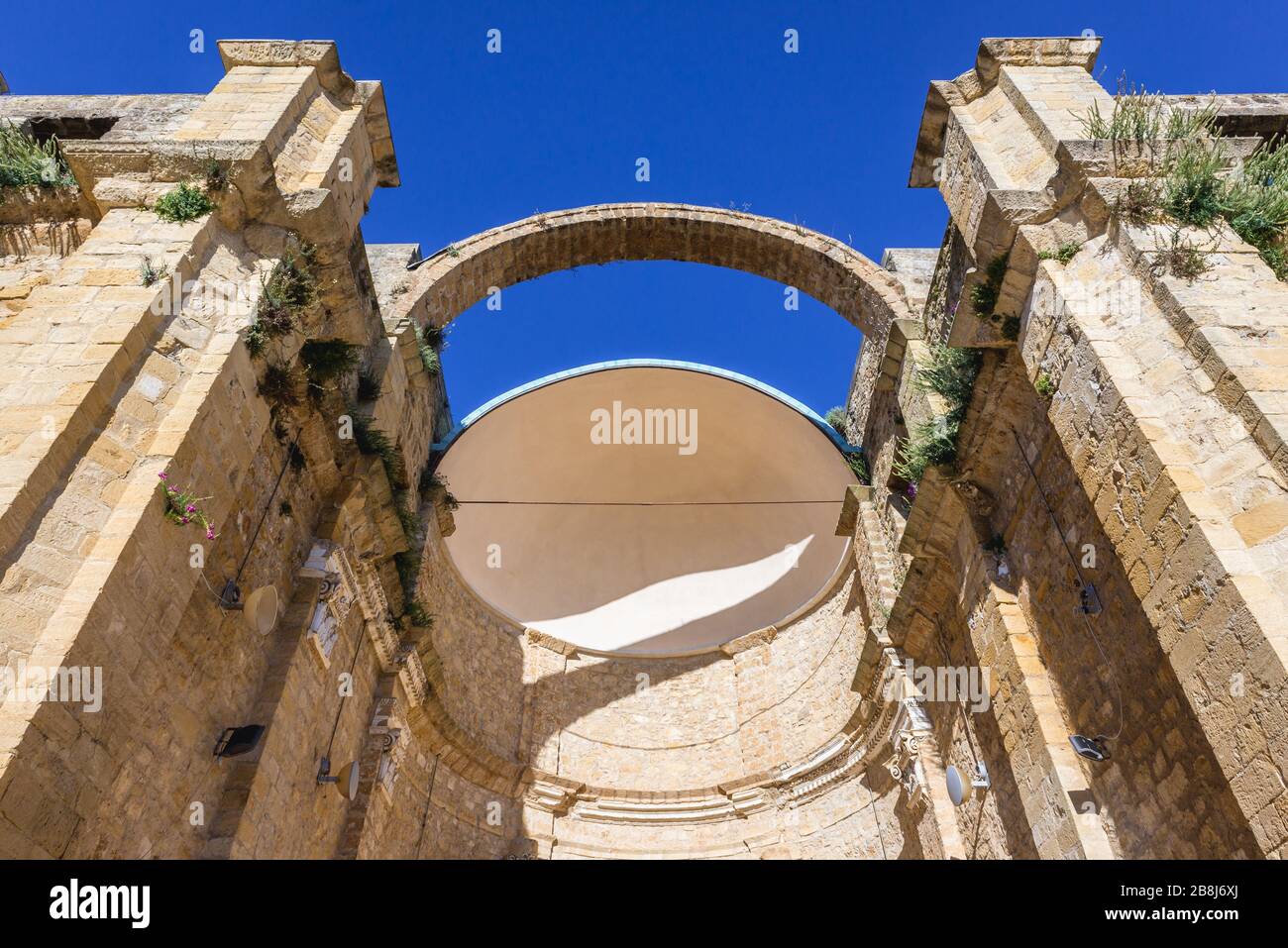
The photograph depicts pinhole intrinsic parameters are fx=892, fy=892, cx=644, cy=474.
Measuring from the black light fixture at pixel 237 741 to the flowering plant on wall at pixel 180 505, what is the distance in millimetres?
1617

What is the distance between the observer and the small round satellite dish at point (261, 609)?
5.71 metres

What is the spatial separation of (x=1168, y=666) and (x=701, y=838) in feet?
25.3

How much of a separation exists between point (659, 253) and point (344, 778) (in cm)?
825

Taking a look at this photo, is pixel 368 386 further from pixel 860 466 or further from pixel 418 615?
pixel 860 466

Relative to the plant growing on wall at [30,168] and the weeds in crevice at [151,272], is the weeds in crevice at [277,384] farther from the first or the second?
the plant growing on wall at [30,168]

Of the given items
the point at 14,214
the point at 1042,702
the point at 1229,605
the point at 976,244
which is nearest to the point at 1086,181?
the point at 976,244

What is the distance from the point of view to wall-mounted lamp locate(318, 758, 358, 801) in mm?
7020

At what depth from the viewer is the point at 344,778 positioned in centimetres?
704

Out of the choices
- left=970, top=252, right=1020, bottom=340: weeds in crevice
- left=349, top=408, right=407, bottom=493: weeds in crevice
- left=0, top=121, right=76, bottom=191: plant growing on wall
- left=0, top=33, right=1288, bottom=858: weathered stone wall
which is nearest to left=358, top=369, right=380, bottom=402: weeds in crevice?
left=0, top=33, right=1288, bottom=858: weathered stone wall

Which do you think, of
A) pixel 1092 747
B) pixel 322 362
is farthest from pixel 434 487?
pixel 1092 747

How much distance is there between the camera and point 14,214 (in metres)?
6.73

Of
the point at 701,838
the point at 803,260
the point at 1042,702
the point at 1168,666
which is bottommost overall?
the point at 1168,666

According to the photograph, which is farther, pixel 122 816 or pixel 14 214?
pixel 14 214
